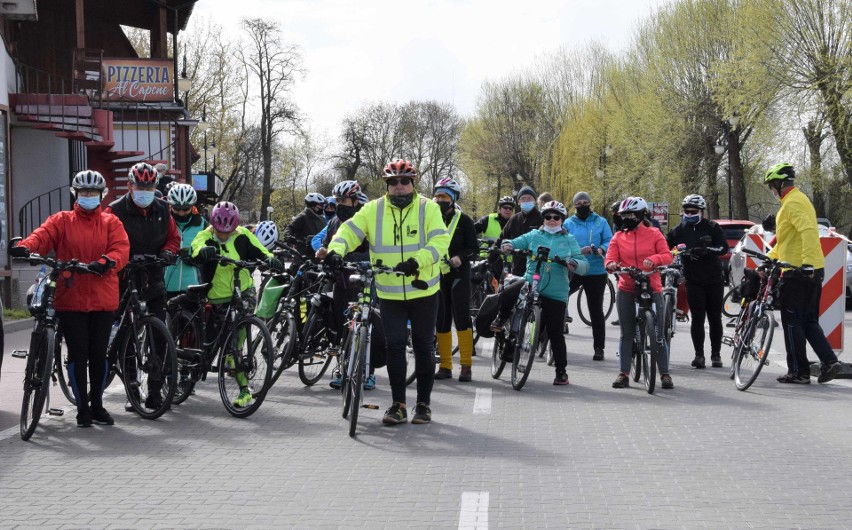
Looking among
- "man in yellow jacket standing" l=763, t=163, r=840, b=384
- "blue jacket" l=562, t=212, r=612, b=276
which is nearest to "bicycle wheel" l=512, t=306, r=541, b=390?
"man in yellow jacket standing" l=763, t=163, r=840, b=384

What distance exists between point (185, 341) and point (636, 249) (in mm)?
4093

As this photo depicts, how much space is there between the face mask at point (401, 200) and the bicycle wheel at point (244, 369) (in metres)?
1.40

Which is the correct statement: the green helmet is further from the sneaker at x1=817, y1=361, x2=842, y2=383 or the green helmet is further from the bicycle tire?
the bicycle tire

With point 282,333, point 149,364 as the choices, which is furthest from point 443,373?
point 149,364

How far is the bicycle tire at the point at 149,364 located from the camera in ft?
28.5

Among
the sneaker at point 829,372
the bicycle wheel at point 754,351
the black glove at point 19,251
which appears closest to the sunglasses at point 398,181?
the black glove at point 19,251

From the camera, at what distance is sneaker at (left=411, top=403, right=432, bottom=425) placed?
8.59 m

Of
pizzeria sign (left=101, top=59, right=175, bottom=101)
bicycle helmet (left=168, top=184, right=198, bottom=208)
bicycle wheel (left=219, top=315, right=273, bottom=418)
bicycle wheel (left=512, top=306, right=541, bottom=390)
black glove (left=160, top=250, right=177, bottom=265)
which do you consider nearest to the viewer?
bicycle wheel (left=219, top=315, right=273, bottom=418)

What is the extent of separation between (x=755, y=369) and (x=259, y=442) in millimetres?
4738

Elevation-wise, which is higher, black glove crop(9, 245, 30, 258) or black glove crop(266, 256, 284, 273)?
black glove crop(9, 245, 30, 258)

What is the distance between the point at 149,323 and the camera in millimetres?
8766

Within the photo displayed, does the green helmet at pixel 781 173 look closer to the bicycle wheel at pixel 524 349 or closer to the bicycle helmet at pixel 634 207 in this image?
the bicycle helmet at pixel 634 207

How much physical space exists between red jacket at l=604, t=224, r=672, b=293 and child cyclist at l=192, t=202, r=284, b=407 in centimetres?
311

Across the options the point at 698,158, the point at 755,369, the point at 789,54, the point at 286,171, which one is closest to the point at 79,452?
the point at 755,369
